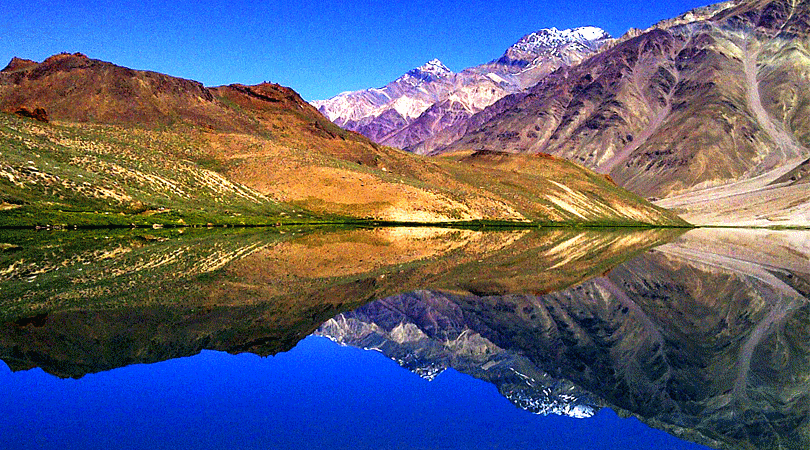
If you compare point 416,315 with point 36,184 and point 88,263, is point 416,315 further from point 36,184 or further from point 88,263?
point 36,184

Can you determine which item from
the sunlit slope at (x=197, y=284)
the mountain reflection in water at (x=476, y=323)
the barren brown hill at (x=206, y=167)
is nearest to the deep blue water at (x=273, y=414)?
the mountain reflection in water at (x=476, y=323)

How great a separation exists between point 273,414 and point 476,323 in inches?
533

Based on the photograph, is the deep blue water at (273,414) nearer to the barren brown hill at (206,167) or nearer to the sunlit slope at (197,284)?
the sunlit slope at (197,284)

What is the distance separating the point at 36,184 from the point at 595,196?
14791 centimetres

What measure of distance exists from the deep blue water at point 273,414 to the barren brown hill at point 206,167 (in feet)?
189

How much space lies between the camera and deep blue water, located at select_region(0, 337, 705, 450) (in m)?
13.9

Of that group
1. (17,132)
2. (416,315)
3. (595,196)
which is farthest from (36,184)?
(595,196)

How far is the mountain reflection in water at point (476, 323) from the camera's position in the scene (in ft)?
60.3

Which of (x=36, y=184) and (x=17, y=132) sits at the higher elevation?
(x=17, y=132)

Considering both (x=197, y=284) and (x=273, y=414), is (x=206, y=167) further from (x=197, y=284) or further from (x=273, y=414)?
(x=273, y=414)

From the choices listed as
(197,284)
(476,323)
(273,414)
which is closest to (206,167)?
(197,284)

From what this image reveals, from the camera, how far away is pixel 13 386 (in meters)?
16.5

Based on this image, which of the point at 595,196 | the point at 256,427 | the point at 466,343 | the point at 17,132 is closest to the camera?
the point at 256,427

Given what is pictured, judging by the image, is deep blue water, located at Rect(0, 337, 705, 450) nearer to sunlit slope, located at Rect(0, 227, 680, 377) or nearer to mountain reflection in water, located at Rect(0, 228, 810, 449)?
mountain reflection in water, located at Rect(0, 228, 810, 449)
